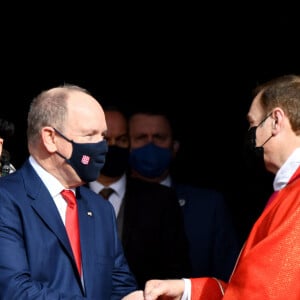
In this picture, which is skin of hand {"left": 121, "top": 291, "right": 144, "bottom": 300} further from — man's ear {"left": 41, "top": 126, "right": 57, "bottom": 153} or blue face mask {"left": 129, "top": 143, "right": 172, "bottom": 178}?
blue face mask {"left": 129, "top": 143, "right": 172, "bottom": 178}

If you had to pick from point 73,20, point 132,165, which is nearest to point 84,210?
point 132,165

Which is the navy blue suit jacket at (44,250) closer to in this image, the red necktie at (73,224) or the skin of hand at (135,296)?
the red necktie at (73,224)

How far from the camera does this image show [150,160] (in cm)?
583

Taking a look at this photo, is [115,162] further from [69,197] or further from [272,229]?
[272,229]

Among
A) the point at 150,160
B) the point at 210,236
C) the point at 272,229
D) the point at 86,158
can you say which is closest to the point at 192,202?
the point at 210,236

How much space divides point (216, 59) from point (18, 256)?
320 centimetres

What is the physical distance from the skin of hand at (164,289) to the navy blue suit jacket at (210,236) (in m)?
1.29

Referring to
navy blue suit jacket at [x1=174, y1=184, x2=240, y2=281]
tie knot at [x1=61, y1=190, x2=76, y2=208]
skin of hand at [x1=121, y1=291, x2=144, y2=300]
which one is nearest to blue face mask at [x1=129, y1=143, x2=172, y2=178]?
navy blue suit jacket at [x1=174, y1=184, x2=240, y2=281]

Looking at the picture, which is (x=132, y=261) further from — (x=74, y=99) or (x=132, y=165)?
(x=74, y=99)

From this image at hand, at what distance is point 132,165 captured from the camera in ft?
19.3

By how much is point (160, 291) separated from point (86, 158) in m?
0.68

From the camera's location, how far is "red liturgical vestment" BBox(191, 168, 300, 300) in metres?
3.84

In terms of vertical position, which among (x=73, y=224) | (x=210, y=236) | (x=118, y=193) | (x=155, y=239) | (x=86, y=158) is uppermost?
(x=86, y=158)

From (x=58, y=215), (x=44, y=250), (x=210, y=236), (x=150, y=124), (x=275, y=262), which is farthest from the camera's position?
(x=150, y=124)
